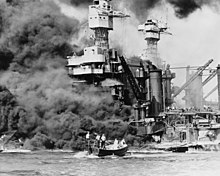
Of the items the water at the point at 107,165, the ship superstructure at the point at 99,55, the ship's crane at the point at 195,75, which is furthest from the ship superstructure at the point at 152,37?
the water at the point at 107,165

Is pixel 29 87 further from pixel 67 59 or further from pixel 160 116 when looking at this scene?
pixel 160 116

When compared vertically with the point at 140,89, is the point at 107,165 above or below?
below

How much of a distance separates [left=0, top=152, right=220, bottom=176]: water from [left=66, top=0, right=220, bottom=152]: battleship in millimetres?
11840

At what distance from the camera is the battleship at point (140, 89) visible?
3059 inches

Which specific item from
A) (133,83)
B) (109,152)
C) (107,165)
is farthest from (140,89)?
(107,165)

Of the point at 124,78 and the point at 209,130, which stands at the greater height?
the point at 124,78

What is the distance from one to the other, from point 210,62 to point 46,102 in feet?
110

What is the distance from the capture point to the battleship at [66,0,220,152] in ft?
255

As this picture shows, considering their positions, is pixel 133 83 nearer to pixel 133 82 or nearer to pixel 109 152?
pixel 133 82

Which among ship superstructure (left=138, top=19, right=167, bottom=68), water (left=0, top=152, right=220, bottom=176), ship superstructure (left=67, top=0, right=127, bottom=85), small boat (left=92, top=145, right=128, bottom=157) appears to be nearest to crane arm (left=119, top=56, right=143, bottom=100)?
ship superstructure (left=67, top=0, right=127, bottom=85)

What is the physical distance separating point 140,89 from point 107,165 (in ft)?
109

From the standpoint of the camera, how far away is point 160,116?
8500 centimetres

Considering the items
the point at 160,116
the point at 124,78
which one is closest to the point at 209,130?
the point at 160,116

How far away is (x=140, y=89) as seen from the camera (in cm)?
8675
